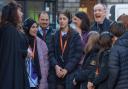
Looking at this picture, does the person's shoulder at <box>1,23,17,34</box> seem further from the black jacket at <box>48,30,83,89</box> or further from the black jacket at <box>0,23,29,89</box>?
the black jacket at <box>48,30,83,89</box>

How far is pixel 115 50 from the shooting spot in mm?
6660

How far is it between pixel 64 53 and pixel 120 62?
6.31ft

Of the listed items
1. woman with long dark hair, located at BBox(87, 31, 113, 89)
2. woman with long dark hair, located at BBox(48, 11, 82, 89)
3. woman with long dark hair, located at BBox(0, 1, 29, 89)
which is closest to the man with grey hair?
woman with long dark hair, located at BBox(48, 11, 82, 89)

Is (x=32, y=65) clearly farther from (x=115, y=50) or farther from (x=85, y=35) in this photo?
(x=115, y=50)

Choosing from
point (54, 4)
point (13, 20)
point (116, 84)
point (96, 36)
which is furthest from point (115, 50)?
point (54, 4)

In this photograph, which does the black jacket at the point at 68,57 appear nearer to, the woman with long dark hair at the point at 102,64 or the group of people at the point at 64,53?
the group of people at the point at 64,53

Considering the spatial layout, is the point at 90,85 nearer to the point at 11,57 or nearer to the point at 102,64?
the point at 102,64

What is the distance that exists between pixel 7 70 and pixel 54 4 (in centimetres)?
2193

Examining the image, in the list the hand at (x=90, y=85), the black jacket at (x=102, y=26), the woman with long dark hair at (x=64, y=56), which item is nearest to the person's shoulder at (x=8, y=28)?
the hand at (x=90, y=85)

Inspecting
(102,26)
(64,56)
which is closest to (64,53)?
(64,56)

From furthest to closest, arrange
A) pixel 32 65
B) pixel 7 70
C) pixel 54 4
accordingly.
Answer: pixel 54 4 < pixel 32 65 < pixel 7 70

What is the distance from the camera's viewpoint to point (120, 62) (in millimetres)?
6645

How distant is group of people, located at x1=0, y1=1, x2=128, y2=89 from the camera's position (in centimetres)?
659

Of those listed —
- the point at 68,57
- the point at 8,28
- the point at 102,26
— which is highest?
the point at 8,28
